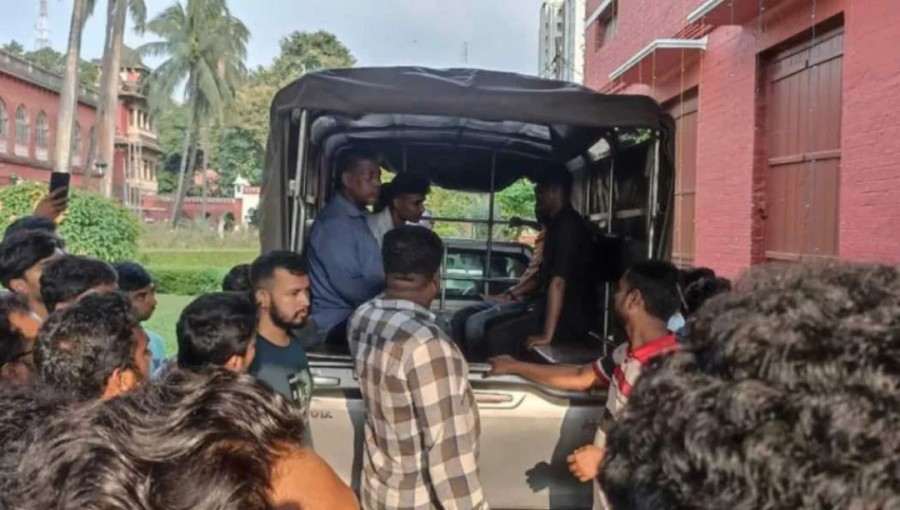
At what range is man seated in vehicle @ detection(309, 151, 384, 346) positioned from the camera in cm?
499

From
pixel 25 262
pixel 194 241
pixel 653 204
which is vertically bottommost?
pixel 25 262

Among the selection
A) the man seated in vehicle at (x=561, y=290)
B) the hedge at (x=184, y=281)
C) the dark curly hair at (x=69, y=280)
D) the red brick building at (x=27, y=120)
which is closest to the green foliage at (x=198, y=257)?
the hedge at (x=184, y=281)

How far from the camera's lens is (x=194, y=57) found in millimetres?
57594

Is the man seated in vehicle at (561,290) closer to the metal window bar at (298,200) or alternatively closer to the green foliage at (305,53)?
the metal window bar at (298,200)

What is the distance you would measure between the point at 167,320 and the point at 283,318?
12765 mm

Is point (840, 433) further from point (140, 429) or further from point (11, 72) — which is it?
point (11, 72)

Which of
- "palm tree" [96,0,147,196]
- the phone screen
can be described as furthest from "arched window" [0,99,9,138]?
the phone screen

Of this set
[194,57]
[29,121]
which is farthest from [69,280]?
[194,57]

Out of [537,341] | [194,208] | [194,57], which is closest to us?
[537,341]

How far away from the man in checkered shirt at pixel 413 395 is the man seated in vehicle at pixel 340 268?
1167 millimetres

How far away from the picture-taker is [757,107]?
895 centimetres

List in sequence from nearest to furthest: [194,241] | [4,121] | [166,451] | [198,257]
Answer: [166,451]
[198,257]
[194,241]
[4,121]

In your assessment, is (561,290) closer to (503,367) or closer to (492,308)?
(492,308)

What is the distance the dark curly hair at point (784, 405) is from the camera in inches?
35.0
